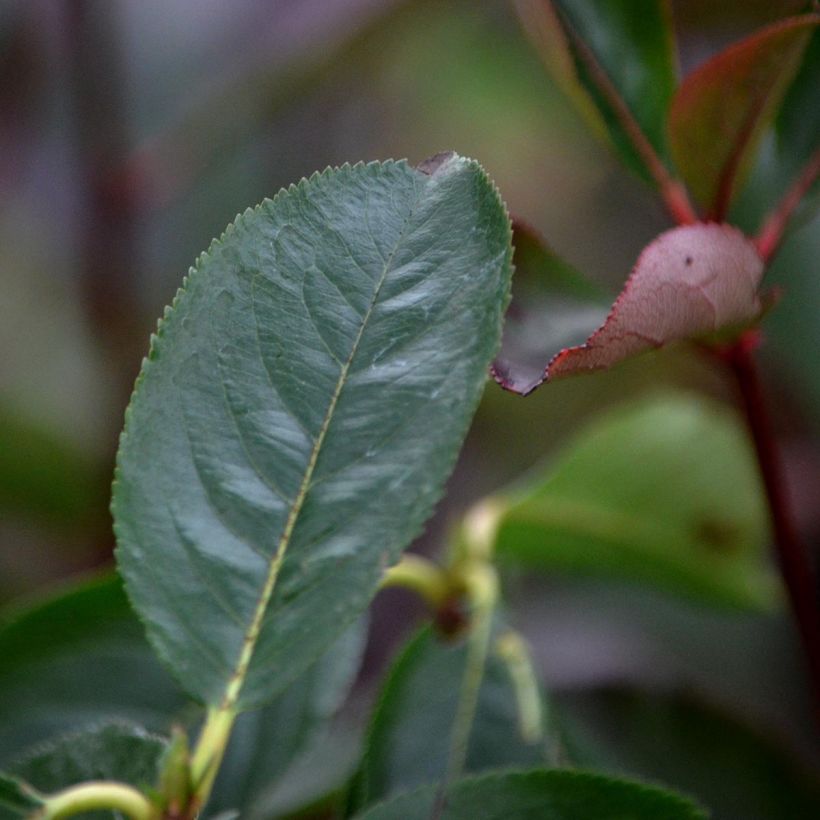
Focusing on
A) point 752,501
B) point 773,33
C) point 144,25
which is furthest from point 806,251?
point 144,25

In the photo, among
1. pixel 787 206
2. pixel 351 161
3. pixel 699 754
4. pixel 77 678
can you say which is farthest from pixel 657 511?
pixel 351 161

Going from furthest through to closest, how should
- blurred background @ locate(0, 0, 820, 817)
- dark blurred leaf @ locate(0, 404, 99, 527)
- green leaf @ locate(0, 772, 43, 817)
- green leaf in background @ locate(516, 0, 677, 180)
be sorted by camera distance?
dark blurred leaf @ locate(0, 404, 99, 527)
blurred background @ locate(0, 0, 820, 817)
green leaf in background @ locate(516, 0, 677, 180)
green leaf @ locate(0, 772, 43, 817)

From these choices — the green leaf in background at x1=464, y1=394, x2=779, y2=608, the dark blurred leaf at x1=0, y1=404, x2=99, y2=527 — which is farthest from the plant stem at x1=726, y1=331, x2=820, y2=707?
the dark blurred leaf at x1=0, y1=404, x2=99, y2=527

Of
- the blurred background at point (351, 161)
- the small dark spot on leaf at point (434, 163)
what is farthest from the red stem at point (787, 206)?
the small dark spot on leaf at point (434, 163)

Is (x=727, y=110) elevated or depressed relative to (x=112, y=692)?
elevated

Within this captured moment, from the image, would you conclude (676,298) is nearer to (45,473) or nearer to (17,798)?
(17,798)

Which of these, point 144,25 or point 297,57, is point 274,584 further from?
point 144,25

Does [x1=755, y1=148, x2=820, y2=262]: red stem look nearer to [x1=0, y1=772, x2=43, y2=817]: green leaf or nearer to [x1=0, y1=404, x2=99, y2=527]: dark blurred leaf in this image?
[x1=0, y1=772, x2=43, y2=817]: green leaf
